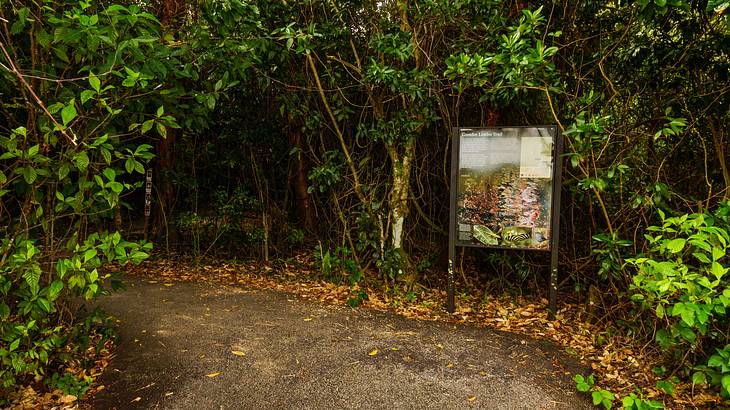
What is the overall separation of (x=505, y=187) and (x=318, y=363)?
2.46m

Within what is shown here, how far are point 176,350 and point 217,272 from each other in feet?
11.0

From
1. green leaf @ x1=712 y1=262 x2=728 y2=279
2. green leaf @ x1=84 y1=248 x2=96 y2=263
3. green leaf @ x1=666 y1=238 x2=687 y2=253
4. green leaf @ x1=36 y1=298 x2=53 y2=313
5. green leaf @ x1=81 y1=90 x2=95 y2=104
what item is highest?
green leaf @ x1=81 y1=90 x2=95 y2=104

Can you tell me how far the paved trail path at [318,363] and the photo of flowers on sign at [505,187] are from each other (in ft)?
3.21

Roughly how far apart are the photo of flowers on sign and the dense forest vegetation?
296 millimetres

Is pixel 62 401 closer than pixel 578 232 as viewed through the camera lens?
Yes

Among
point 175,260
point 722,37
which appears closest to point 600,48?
point 722,37

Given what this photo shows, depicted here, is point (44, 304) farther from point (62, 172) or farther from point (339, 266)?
point (339, 266)

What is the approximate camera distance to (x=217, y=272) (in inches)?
278

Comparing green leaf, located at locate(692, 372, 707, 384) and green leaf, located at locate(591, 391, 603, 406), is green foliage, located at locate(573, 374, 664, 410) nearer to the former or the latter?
green leaf, located at locate(591, 391, 603, 406)

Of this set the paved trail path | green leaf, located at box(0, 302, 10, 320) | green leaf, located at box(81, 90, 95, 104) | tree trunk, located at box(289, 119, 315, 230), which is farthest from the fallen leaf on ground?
tree trunk, located at box(289, 119, 315, 230)

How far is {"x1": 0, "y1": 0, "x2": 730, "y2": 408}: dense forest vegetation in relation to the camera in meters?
2.80

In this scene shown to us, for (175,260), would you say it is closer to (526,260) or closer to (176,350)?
(176,350)

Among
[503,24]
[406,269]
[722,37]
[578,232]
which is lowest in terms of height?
[406,269]

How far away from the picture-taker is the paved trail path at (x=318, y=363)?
307 centimetres
